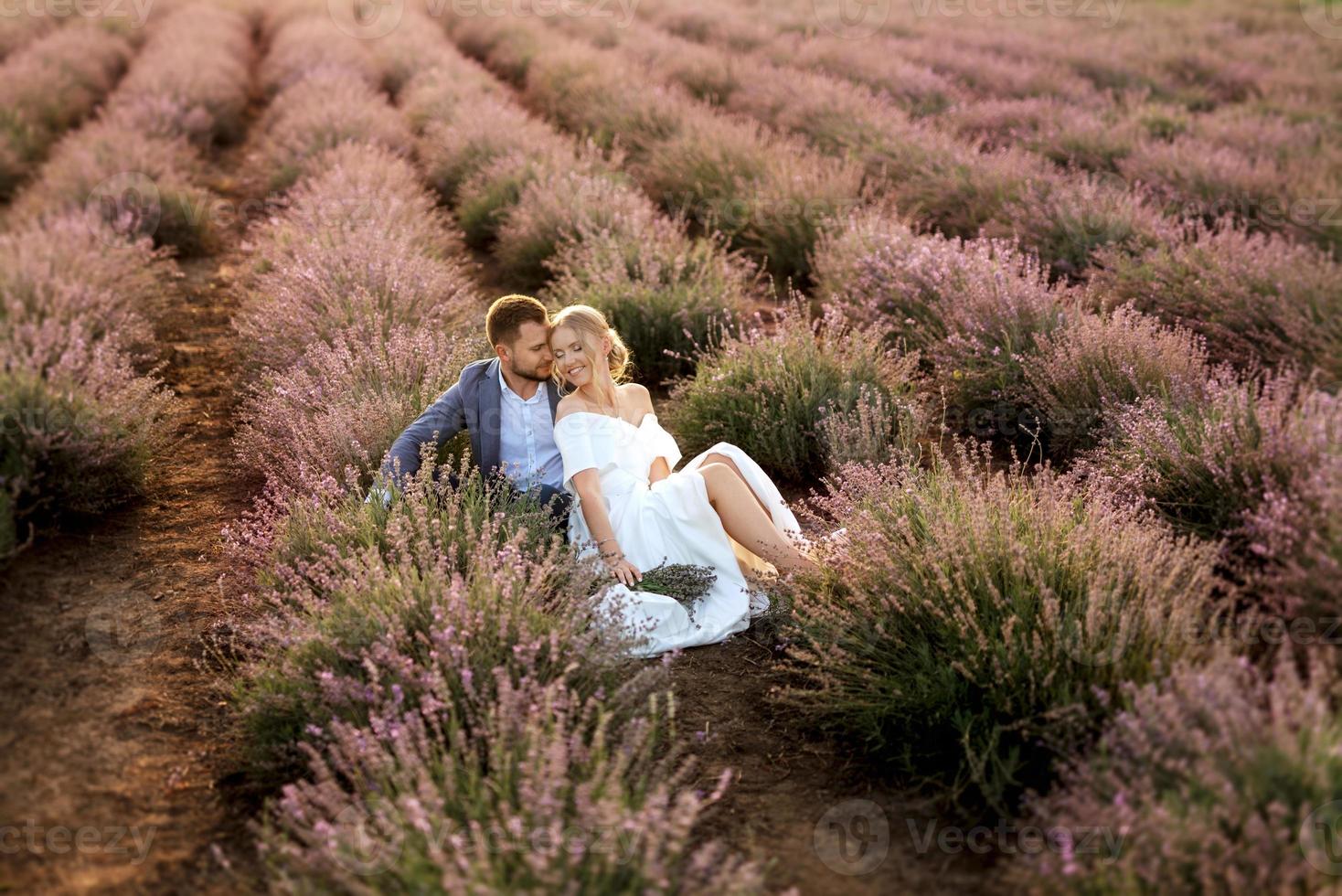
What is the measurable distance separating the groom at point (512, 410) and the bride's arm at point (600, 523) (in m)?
0.13

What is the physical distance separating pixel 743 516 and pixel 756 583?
0.77 feet

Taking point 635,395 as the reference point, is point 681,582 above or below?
below

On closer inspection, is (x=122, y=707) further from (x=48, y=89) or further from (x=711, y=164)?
(x=48, y=89)

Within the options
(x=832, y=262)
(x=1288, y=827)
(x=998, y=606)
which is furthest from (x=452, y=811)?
(x=832, y=262)

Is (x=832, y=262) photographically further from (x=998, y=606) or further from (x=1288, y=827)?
(x=1288, y=827)

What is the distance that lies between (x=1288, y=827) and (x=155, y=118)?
35.7 feet

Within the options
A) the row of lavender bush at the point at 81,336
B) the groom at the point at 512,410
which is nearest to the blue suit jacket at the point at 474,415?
the groom at the point at 512,410

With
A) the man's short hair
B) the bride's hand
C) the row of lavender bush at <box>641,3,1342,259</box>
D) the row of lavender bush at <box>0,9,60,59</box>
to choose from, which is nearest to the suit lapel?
the man's short hair

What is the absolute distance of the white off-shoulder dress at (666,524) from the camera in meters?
3.39

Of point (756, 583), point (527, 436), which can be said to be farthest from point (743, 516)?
point (527, 436)

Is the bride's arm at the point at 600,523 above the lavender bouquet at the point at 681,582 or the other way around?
above

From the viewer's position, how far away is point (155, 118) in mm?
10102

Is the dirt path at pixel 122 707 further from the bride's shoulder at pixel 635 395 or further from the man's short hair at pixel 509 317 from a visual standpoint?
the bride's shoulder at pixel 635 395

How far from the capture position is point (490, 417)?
3689 mm
